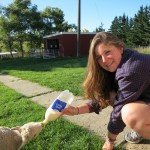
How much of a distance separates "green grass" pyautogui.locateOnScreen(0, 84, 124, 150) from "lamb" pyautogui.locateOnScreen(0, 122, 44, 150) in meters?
0.74

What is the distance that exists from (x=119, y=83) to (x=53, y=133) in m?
1.28

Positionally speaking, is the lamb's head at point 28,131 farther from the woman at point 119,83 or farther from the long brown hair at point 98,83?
the long brown hair at point 98,83

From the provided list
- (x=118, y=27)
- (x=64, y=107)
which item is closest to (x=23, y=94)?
(x=64, y=107)

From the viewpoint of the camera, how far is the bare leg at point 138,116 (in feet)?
8.10

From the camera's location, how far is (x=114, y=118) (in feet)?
9.20

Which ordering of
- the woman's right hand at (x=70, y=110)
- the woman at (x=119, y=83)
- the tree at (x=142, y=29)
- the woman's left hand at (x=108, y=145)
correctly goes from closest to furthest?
the woman at (x=119, y=83) → the woman's left hand at (x=108, y=145) → the woman's right hand at (x=70, y=110) → the tree at (x=142, y=29)

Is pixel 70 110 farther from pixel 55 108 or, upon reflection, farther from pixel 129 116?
pixel 129 116

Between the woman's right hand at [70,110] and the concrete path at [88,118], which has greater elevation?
the woman's right hand at [70,110]

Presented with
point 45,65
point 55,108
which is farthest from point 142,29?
point 55,108

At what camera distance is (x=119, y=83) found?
2.78 meters

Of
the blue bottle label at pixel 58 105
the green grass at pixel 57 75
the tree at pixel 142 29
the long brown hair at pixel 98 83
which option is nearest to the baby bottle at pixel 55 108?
the blue bottle label at pixel 58 105

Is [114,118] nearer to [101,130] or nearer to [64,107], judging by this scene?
[64,107]

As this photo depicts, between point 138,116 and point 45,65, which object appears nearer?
point 138,116

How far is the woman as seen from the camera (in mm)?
2525
